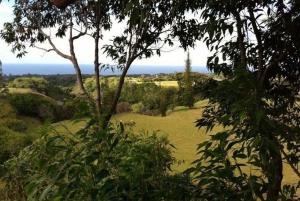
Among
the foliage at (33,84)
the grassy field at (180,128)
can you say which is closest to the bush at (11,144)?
the grassy field at (180,128)

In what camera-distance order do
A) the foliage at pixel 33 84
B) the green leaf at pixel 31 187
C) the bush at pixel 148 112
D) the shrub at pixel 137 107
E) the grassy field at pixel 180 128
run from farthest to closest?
the foliage at pixel 33 84 < the bush at pixel 148 112 < the shrub at pixel 137 107 < the grassy field at pixel 180 128 < the green leaf at pixel 31 187

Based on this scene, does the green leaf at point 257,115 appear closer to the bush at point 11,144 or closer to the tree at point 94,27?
the tree at point 94,27

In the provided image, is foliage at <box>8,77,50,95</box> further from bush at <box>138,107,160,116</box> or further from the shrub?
bush at <box>138,107,160,116</box>

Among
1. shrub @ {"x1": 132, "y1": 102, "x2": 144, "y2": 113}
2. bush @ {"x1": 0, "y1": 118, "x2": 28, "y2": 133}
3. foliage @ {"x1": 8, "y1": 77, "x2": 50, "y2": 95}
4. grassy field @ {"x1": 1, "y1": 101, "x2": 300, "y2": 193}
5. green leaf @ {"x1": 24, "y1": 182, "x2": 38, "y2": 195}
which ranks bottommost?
grassy field @ {"x1": 1, "y1": 101, "x2": 300, "y2": 193}

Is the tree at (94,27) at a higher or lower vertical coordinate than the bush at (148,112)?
higher

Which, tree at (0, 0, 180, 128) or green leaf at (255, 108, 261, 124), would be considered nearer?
green leaf at (255, 108, 261, 124)

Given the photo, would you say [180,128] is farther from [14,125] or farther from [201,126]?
[201,126]

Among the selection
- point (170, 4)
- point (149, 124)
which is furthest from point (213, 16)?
point (149, 124)

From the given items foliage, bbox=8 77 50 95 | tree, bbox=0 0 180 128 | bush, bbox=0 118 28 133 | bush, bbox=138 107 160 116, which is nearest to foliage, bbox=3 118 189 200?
tree, bbox=0 0 180 128

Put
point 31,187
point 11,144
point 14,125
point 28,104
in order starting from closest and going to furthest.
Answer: point 31,187
point 11,144
point 14,125
point 28,104

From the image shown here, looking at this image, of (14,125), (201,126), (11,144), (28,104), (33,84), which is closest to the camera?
(201,126)

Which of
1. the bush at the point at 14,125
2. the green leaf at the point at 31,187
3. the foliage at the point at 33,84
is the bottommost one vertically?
the bush at the point at 14,125

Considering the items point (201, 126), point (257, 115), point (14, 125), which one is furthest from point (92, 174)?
A: point (14, 125)

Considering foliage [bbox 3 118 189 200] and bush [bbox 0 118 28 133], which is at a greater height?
foliage [bbox 3 118 189 200]
